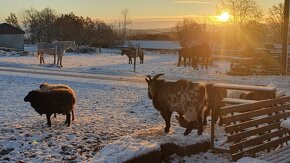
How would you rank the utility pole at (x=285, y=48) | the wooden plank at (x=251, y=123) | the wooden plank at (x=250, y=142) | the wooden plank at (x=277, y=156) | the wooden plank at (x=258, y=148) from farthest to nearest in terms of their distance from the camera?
the utility pole at (x=285, y=48) < the wooden plank at (x=258, y=148) < the wooden plank at (x=250, y=142) < the wooden plank at (x=251, y=123) < the wooden plank at (x=277, y=156)

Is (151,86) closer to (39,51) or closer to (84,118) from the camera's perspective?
(84,118)

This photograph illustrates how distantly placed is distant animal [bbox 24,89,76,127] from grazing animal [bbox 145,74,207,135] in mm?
2530

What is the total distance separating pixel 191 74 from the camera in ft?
89.5

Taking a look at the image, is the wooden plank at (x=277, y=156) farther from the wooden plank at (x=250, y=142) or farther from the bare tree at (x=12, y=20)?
the bare tree at (x=12, y=20)

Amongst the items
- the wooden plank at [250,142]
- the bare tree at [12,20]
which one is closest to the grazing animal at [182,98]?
the wooden plank at [250,142]

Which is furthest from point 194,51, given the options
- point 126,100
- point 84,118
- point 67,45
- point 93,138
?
point 93,138

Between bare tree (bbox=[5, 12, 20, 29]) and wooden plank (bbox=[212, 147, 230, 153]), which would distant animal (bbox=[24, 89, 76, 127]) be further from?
bare tree (bbox=[5, 12, 20, 29])

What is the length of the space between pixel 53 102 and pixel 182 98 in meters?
3.84

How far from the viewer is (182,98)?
33.2 feet

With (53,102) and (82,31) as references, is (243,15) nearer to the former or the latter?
(82,31)

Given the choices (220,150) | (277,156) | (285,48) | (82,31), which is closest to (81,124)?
(220,150)

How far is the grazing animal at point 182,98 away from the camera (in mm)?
9953

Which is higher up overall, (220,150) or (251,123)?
(251,123)

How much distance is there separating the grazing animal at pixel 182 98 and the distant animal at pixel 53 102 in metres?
2.53
